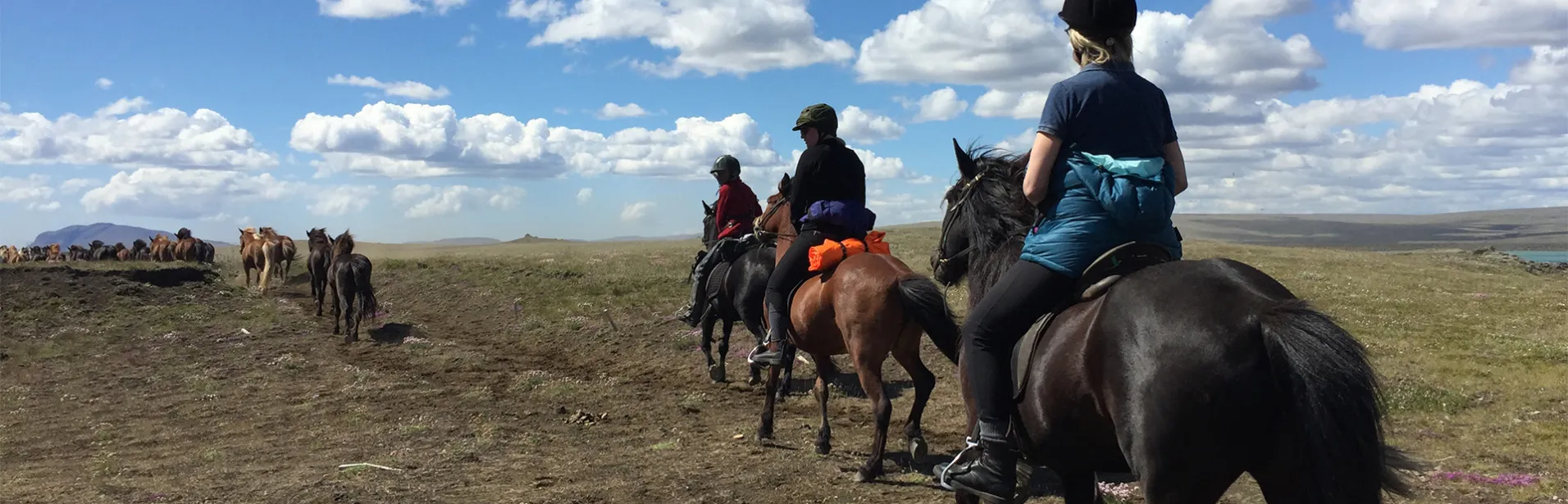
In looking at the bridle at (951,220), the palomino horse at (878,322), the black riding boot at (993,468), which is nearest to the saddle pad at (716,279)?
the palomino horse at (878,322)

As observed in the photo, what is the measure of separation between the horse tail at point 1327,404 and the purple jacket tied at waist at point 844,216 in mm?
5635

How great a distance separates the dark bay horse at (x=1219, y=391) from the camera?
350 centimetres

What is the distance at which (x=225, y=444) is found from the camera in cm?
1141

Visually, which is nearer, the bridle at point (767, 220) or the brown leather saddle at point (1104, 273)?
the brown leather saddle at point (1104, 273)

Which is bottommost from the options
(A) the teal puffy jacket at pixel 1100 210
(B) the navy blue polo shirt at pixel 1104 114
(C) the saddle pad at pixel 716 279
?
(C) the saddle pad at pixel 716 279

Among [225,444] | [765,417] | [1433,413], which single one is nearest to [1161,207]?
[765,417]

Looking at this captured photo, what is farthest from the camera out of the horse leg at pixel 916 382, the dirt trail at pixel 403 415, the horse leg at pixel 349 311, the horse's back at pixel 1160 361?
the horse leg at pixel 349 311

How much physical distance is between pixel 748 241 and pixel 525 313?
1173 cm

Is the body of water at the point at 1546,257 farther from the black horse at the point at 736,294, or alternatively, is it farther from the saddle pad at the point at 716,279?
the saddle pad at the point at 716,279

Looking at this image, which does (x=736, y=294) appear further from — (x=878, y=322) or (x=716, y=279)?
(x=878, y=322)

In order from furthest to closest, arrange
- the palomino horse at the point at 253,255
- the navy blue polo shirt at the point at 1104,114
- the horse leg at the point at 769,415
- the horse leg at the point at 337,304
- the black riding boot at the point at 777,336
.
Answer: the palomino horse at the point at 253,255 < the horse leg at the point at 337,304 < the horse leg at the point at 769,415 < the black riding boot at the point at 777,336 < the navy blue polo shirt at the point at 1104,114

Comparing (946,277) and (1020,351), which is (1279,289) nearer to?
(1020,351)

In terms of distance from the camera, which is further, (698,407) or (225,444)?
(698,407)

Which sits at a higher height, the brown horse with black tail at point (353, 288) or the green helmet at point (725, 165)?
the green helmet at point (725, 165)
